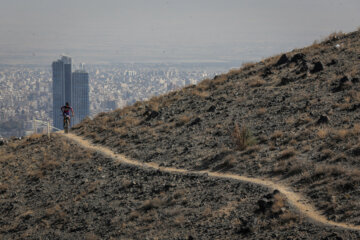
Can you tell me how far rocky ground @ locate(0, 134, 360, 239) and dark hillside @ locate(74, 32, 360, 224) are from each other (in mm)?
1305

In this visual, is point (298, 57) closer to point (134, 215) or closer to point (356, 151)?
point (356, 151)

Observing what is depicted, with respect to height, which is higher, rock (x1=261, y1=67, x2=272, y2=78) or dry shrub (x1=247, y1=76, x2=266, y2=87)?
Result: rock (x1=261, y1=67, x2=272, y2=78)

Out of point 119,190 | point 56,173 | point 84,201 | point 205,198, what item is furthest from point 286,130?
point 56,173

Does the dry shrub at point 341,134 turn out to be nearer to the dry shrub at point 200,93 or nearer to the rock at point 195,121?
the rock at point 195,121

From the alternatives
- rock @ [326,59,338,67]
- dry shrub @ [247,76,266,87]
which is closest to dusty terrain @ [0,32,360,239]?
dry shrub @ [247,76,266,87]

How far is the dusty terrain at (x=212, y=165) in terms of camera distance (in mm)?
13391

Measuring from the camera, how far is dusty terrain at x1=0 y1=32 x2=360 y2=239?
13391 millimetres

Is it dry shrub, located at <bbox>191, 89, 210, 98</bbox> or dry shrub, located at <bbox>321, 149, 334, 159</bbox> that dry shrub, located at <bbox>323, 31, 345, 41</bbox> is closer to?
dry shrub, located at <bbox>191, 89, 210, 98</bbox>

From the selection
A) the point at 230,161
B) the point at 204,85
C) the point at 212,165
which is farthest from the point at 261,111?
the point at 204,85

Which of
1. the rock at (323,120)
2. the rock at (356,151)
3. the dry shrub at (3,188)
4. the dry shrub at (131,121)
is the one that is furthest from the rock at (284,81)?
the dry shrub at (3,188)

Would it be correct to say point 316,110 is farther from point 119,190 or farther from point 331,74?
point 119,190

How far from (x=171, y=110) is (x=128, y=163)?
8135 mm

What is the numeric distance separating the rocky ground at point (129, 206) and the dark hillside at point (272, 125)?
1.31 m

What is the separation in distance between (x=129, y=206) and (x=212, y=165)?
3955mm
